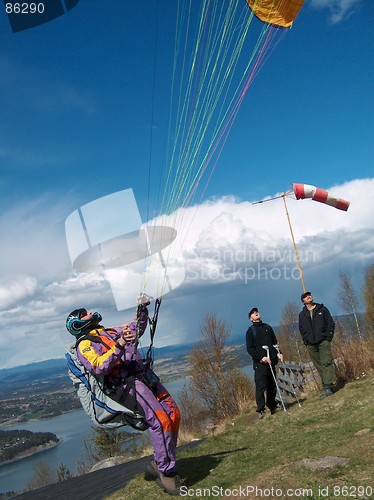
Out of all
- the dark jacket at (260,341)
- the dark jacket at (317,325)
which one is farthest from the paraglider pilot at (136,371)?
the dark jacket at (317,325)

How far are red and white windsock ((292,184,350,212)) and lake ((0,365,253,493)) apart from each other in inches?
1820

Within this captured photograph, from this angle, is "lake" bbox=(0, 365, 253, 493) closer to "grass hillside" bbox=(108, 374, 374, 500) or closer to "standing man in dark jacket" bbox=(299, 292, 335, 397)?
"standing man in dark jacket" bbox=(299, 292, 335, 397)

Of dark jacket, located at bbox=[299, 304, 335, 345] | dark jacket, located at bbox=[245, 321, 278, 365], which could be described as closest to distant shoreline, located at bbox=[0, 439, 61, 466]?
dark jacket, located at bbox=[245, 321, 278, 365]

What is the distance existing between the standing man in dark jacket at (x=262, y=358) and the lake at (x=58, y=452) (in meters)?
46.7

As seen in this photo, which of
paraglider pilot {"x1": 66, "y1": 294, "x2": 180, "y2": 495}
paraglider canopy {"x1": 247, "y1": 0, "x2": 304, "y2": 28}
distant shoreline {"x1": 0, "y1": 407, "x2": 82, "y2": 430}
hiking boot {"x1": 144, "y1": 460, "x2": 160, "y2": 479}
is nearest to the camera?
paraglider pilot {"x1": 66, "y1": 294, "x2": 180, "y2": 495}

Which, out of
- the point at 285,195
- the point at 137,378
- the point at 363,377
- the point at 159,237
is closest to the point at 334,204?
the point at 285,195

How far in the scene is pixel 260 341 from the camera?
8.21 metres

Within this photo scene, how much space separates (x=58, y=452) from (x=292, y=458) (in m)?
96.4

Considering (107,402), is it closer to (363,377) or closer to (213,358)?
(363,377)

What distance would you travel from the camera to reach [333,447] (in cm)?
437

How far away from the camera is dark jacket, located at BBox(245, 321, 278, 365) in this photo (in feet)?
26.8

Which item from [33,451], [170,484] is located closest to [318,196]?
[170,484]

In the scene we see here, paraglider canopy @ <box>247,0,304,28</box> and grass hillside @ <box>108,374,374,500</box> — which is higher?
paraglider canopy @ <box>247,0,304,28</box>

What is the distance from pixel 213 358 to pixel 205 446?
137 ft
